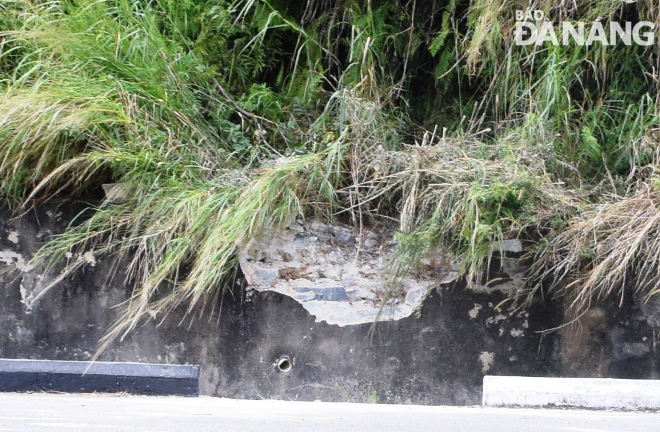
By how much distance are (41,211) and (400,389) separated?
2071 millimetres

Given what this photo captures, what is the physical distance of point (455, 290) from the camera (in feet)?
12.9

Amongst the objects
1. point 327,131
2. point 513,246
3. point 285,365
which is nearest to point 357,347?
point 285,365

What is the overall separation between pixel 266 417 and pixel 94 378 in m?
1.18

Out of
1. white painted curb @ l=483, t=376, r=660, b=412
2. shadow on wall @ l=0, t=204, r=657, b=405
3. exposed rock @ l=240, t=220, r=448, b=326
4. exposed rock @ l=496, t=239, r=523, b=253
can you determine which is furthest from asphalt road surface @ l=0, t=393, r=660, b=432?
exposed rock @ l=496, t=239, r=523, b=253

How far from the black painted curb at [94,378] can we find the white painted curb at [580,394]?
5.02 feet

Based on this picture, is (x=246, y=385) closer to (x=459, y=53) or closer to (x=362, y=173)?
(x=362, y=173)

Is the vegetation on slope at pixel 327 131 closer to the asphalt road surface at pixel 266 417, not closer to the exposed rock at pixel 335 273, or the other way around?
the exposed rock at pixel 335 273

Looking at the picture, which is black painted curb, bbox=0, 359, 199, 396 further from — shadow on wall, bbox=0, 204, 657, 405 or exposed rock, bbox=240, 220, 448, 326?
exposed rock, bbox=240, 220, 448, 326

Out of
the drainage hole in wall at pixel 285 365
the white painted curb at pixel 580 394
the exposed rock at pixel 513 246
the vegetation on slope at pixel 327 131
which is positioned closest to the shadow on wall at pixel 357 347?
the drainage hole in wall at pixel 285 365

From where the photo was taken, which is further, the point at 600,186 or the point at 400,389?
the point at 600,186

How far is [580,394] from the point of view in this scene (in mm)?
3166

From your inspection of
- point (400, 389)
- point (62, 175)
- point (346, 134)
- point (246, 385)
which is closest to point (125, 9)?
point (62, 175)

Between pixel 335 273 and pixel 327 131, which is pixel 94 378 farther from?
pixel 327 131

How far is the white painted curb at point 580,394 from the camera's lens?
3.14 metres
